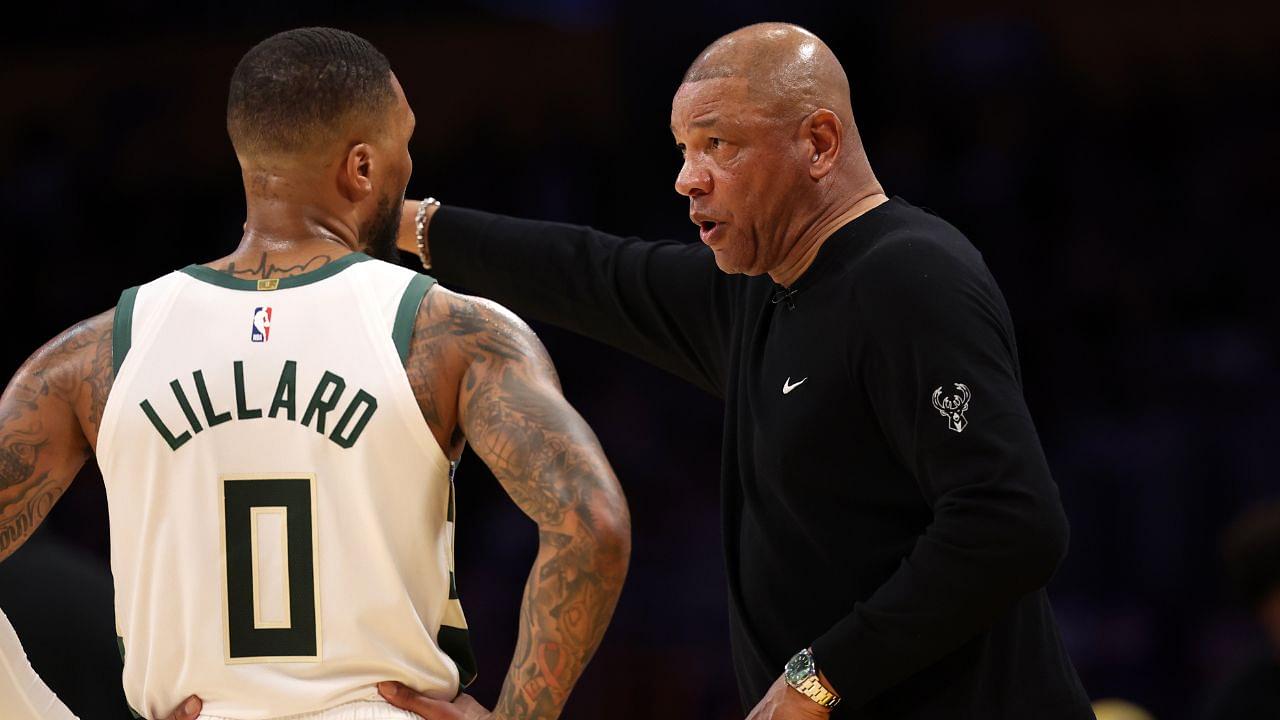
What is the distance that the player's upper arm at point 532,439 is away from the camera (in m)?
2.66

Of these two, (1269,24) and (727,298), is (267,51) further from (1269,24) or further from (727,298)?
(1269,24)

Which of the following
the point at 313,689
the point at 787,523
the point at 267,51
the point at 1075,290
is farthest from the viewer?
the point at 1075,290

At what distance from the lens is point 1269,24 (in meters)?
9.35

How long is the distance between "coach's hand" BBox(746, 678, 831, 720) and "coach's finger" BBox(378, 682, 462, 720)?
1.95ft

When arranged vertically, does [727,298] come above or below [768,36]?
below

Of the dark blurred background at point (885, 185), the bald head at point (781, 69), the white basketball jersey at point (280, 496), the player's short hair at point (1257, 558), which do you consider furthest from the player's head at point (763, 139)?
the dark blurred background at point (885, 185)

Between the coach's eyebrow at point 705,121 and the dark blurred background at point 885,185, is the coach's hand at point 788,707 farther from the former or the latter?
the dark blurred background at point 885,185

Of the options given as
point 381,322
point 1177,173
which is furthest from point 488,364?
point 1177,173

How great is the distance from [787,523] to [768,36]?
3.38ft

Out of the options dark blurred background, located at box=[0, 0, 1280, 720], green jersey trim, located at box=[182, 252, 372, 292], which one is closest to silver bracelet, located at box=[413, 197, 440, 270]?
green jersey trim, located at box=[182, 252, 372, 292]

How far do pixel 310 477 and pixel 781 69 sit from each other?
4.37ft

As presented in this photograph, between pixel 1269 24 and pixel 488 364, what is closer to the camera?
pixel 488 364

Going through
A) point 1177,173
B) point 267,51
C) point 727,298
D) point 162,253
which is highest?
point 267,51

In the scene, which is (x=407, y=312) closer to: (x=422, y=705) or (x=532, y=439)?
(x=532, y=439)
